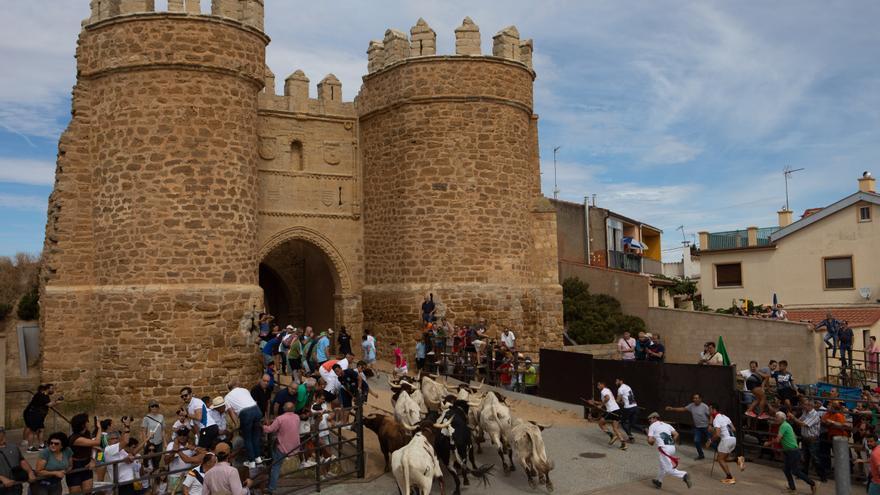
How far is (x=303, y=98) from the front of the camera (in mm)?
20859

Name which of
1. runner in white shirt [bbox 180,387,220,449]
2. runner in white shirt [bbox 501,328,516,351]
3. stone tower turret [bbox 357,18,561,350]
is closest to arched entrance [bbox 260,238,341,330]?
stone tower turret [bbox 357,18,561,350]

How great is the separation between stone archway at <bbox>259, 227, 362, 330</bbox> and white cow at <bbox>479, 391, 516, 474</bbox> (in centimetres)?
990

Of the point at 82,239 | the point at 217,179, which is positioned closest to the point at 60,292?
the point at 82,239

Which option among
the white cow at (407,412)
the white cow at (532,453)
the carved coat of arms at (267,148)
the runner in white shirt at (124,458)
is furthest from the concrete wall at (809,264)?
the runner in white shirt at (124,458)

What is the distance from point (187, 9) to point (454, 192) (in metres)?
7.72

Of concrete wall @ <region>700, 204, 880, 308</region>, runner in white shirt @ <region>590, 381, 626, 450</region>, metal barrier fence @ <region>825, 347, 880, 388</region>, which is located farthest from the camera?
concrete wall @ <region>700, 204, 880, 308</region>

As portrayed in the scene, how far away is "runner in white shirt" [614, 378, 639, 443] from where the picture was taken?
1348 centimetres

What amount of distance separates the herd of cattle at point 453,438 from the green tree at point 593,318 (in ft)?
46.3

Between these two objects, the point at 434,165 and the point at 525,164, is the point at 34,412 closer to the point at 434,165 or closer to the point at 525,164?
the point at 434,165

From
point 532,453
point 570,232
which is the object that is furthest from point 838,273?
point 532,453

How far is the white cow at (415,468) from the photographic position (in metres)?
9.20

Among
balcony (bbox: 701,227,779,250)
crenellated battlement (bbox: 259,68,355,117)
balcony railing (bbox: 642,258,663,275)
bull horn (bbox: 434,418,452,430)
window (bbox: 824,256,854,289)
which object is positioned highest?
crenellated battlement (bbox: 259,68,355,117)

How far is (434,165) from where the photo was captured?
783 inches

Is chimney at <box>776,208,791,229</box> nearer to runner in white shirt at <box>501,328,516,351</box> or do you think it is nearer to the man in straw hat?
runner in white shirt at <box>501,328,516,351</box>
